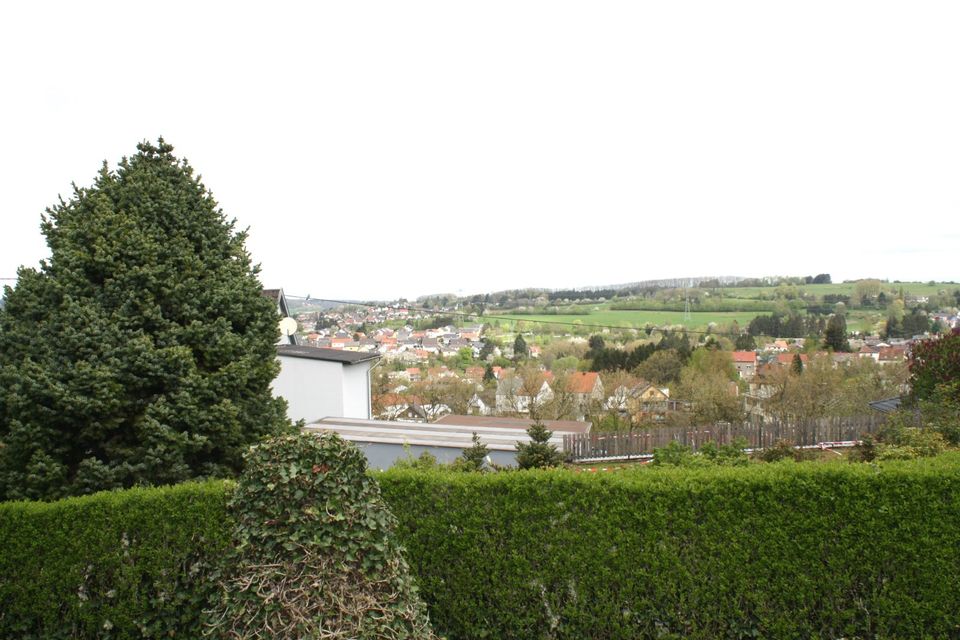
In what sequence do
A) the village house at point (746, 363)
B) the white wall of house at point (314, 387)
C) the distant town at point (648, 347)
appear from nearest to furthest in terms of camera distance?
the white wall of house at point (314, 387)
the distant town at point (648, 347)
the village house at point (746, 363)

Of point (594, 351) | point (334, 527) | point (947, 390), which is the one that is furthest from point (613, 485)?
point (594, 351)

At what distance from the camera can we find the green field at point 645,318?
40.1 m

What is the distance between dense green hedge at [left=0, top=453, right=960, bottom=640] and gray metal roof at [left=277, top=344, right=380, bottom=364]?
999 cm

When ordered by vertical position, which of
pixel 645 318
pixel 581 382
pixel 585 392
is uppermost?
pixel 645 318

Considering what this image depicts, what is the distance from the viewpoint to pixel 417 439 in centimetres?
1223

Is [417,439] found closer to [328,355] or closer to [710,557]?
[328,355]

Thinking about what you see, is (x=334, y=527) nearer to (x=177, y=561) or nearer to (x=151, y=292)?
(x=177, y=561)

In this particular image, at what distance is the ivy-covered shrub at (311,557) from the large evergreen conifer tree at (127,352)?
222 centimetres

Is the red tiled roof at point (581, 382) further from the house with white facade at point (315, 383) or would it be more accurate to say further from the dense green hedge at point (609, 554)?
the dense green hedge at point (609, 554)

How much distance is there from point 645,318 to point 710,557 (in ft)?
131

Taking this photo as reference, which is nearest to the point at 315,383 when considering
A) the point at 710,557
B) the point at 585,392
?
the point at 710,557

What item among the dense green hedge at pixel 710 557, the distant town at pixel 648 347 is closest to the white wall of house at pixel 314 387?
the distant town at pixel 648 347

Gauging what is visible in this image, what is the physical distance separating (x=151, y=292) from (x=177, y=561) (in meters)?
2.29

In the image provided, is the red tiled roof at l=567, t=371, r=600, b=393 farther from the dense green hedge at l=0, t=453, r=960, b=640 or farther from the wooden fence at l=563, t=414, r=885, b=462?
the dense green hedge at l=0, t=453, r=960, b=640
